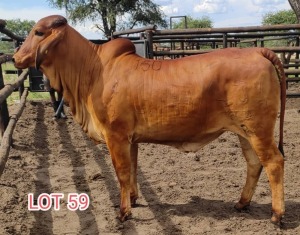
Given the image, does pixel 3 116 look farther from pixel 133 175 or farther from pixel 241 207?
pixel 241 207

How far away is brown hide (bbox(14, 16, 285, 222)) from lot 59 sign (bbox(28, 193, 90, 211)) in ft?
1.90

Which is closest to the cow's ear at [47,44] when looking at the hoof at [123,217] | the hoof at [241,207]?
the hoof at [123,217]

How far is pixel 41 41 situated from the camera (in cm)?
354

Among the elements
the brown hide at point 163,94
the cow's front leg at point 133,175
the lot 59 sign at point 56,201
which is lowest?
the lot 59 sign at point 56,201

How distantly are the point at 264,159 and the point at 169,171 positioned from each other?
1851 mm

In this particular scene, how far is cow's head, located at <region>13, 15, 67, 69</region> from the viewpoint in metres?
3.51

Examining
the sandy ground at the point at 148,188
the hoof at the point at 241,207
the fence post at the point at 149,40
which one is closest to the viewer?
the sandy ground at the point at 148,188

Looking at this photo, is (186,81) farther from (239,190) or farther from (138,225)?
(239,190)

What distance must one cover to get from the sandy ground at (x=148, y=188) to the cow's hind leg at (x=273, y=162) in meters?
0.24

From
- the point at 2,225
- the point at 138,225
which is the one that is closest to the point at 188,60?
the point at 138,225

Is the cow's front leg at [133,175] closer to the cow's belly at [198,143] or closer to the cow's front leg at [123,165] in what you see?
the cow's front leg at [123,165]

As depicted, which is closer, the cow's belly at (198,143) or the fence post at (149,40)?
the cow's belly at (198,143)

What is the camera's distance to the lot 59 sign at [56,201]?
4012mm

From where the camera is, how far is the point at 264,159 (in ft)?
11.1
